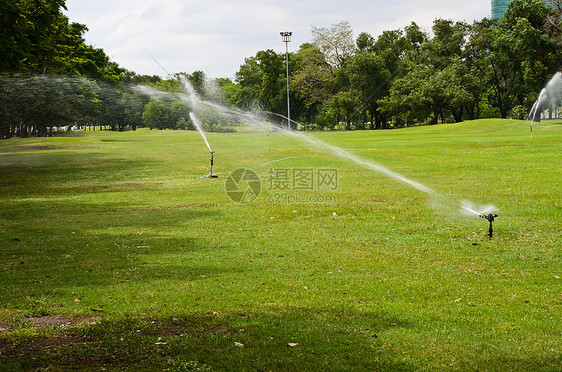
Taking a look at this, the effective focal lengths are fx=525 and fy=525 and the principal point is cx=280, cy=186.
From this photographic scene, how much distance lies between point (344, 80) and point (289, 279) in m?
83.0

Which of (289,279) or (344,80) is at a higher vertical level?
(344,80)

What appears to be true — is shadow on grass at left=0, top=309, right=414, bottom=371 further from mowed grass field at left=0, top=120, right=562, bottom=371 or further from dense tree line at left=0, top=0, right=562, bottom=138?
dense tree line at left=0, top=0, right=562, bottom=138

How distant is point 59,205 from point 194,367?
1495cm

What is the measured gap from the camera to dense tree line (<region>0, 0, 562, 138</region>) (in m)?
48.2

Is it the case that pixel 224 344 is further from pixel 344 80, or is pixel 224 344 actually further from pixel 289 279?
pixel 344 80

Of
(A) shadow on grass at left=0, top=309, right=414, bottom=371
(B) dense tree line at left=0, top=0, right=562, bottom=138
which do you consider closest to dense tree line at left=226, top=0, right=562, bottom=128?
(B) dense tree line at left=0, top=0, right=562, bottom=138

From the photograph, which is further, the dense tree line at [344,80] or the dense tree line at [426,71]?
the dense tree line at [426,71]

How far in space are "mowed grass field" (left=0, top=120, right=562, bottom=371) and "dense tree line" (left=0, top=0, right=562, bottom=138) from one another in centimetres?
2163

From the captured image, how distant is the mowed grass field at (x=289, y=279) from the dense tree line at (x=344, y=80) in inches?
851

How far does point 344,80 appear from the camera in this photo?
8894cm

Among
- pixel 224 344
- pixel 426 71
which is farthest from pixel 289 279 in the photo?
pixel 426 71

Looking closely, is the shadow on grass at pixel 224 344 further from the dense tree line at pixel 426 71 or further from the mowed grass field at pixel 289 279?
the dense tree line at pixel 426 71

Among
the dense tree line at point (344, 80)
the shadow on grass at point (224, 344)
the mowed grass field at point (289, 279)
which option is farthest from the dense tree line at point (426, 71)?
the shadow on grass at point (224, 344)

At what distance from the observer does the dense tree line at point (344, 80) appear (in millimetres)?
48219
